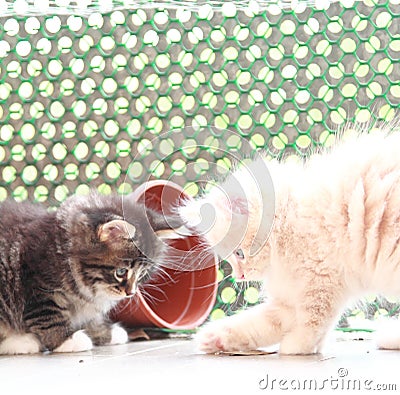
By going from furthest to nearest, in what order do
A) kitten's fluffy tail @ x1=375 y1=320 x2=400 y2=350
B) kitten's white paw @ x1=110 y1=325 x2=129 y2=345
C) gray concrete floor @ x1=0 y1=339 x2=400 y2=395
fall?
kitten's white paw @ x1=110 y1=325 x2=129 y2=345
kitten's fluffy tail @ x1=375 y1=320 x2=400 y2=350
gray concrete floor @ x1=0 y1=339 x2=400 y2=395

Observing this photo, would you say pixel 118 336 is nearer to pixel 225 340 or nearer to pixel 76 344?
pixel 76 344

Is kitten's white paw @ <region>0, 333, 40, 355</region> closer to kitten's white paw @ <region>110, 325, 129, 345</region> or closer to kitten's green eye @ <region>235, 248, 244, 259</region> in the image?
kitten's white paw @ <region>110, 325, 129, 345</region>

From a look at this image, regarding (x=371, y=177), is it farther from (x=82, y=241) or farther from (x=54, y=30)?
(x=54, y=30)

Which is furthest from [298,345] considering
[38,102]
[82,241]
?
[38,102]

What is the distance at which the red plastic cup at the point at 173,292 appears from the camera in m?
2.15

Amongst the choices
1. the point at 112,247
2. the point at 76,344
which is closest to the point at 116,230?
the point at 112,247

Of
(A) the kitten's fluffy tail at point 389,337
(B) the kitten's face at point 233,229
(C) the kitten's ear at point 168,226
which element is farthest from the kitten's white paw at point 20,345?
(A) the kitten's fluffy tail at point 389,337

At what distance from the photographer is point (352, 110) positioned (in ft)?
7.83

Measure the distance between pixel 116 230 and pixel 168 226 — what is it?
15cm

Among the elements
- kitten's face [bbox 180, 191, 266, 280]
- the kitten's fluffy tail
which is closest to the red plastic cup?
kitten's face [bbox 180, 191, 266, 280]

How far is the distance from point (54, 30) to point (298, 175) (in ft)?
3.73

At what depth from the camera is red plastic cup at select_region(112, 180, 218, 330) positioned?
215cm

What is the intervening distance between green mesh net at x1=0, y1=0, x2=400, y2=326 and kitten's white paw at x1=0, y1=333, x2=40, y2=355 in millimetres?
603

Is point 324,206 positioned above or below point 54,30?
below
